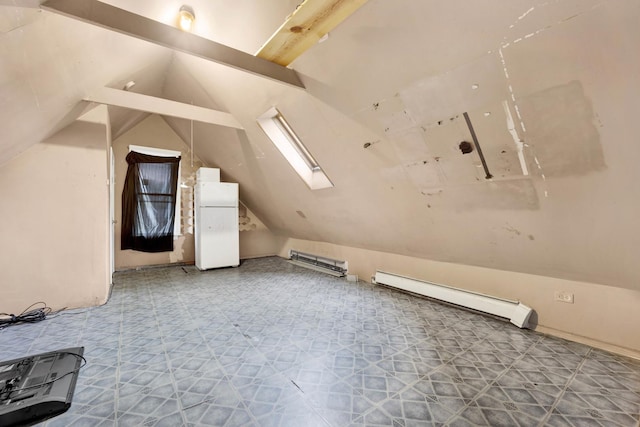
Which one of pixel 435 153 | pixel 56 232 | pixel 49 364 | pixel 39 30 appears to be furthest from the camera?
pixel 56 232

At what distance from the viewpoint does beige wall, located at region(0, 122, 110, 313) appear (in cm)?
296

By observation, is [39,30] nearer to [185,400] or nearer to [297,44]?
[297,44]

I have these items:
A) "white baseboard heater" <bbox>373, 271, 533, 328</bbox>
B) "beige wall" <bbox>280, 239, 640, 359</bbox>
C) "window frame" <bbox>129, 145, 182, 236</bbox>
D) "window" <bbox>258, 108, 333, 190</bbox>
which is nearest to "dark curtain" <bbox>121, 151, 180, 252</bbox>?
"window frame" <bbox>129, 145, 182, 236</bbox>

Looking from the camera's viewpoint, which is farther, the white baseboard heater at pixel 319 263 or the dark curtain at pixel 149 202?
the dark curtain at pixel 149 202

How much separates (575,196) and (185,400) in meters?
3.05

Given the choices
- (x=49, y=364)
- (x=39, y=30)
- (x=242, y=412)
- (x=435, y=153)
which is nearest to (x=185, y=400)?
(x=242, y=412)

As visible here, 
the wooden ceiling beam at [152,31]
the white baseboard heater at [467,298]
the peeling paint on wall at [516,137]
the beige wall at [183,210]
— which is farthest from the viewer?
the beige wall at [183,210]

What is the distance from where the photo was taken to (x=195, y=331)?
2.64m

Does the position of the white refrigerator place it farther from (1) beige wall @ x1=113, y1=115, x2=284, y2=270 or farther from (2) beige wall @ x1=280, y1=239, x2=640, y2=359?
(2) beige wall @ x1=280, y1=239, x2=640, y2=359

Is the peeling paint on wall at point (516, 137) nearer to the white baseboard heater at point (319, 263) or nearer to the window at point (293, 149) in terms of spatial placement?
the window at point (293, 149)

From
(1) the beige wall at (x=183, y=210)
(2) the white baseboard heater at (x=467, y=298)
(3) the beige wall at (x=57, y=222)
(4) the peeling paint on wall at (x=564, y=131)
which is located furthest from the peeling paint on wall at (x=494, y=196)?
(1) the beige wall at (x=183, y=210)

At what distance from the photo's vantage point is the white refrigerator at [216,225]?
17.7ft

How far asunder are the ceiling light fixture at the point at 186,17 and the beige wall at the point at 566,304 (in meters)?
3.92

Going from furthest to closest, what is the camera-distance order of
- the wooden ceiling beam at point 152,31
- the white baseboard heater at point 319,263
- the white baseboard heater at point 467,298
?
1. the white baseboard heater at point 319,263
2. the white baseboard heater at point 467,298
3. the wooden ceiling beam at point 152,31
